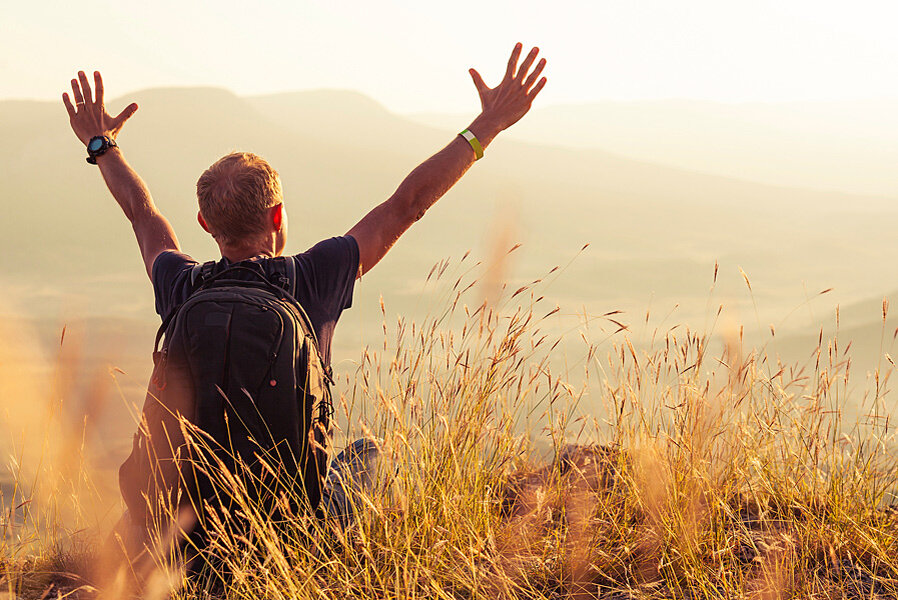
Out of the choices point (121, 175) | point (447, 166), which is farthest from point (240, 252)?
point (121, 175)

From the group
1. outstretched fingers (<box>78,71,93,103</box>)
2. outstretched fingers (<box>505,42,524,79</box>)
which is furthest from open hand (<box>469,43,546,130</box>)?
outstretched fingers (<box>78,71,93,103</box>)

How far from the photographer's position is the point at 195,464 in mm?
2346

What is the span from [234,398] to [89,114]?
6.85 feet

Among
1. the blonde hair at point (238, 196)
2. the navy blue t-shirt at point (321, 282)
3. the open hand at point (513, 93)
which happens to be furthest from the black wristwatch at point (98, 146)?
the open hand at point (513, 93)

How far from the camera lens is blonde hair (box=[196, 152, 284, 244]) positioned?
254 cm

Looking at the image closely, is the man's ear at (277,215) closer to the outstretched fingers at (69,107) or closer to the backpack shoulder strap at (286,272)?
the backpack shoulder strap at (286,272)

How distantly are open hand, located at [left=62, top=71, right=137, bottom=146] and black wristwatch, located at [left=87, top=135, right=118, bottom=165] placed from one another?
0.06 m

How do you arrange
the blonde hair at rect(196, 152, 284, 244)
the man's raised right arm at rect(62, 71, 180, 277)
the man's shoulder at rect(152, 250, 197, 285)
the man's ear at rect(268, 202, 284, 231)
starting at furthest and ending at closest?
the man's raised right arm at rect(62, 71, 180, 277) < the man's shoulder at rect(152, 250, 197, 285) < the man's ear at rect(268, 202, 284, 231) < the blonde hair at rect(196, 152, 284, 244)

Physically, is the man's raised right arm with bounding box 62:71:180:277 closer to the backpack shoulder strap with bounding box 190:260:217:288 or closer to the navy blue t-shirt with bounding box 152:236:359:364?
the navy blue t-shirt with bounding box 152:236:359:364

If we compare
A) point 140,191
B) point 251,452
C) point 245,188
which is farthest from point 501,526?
point 140,191

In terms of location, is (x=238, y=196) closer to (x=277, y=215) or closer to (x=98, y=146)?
(x=277, y=215)

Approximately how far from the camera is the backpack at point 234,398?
2307mm

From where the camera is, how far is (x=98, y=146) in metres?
3.57

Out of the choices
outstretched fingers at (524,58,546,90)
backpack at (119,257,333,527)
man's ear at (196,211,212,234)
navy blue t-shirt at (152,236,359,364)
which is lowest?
backpack at (119,257,333,527)
